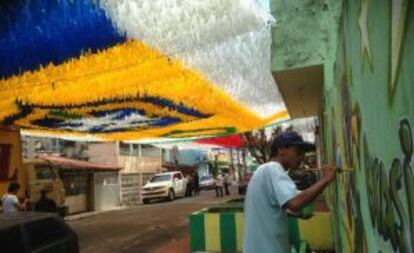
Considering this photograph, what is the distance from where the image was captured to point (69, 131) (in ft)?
77.6

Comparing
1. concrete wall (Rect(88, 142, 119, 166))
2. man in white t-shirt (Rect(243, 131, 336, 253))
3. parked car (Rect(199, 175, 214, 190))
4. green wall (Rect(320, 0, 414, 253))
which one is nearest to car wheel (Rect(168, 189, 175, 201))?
concrete wall (Rect(88, 142, 119, 166))

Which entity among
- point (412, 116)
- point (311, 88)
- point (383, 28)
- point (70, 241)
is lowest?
point (70, 241)

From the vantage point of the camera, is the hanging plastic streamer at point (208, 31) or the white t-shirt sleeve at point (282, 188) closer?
the white t-shirt sleeve at point (282, 188)

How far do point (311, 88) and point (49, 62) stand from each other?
508 centimetres

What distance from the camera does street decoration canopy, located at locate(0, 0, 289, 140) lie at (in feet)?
31.1

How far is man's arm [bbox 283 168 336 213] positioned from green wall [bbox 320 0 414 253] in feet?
0.73

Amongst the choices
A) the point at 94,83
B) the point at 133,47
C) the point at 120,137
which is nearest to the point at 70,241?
the point at 133,47

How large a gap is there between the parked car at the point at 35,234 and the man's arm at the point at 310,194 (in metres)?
4.27

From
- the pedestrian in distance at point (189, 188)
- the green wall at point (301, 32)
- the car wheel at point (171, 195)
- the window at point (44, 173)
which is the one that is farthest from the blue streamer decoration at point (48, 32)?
the pedestrian in distance at point (189, 188)

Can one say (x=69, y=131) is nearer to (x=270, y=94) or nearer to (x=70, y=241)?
(x=270, y=94)

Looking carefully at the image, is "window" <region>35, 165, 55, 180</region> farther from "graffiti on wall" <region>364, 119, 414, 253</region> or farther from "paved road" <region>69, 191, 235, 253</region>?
"graffiti on wall" <region>364, 119, 414, 253</region>

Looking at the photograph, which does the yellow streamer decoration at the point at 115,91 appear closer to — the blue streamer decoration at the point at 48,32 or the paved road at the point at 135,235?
the blue streamer decoration at the point at 48,32

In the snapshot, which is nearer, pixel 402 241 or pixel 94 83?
pixel 402 241

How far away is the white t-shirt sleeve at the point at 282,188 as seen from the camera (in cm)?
393
